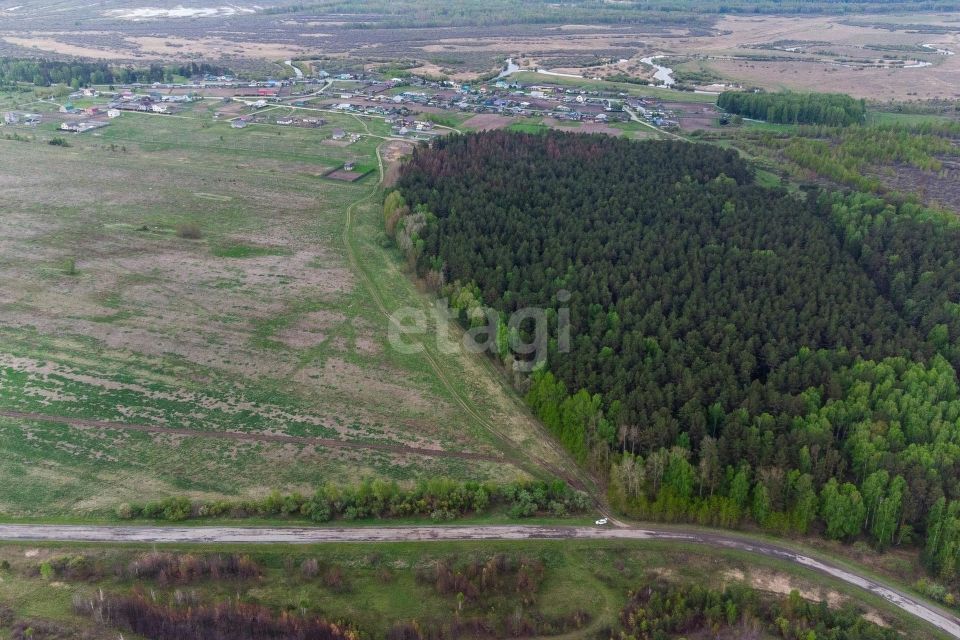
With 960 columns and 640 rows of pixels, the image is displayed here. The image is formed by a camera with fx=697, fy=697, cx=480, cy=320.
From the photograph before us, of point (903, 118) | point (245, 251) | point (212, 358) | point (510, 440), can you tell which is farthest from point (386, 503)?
point (903, 118)

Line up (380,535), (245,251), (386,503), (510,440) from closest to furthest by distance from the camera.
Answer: (380,535), (386,503), (510,440), (245,251)

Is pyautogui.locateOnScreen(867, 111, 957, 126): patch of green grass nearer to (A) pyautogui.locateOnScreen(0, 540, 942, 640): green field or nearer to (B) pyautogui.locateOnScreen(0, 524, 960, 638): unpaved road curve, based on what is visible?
(B) pyautogui.locateOnScreen(0, 524, 960, 638): unpaved road curve

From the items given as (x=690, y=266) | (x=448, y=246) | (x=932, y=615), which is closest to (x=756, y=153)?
(x=690, y=266)

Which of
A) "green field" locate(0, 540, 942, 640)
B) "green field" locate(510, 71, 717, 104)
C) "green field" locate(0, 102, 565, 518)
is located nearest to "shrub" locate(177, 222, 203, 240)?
"green field" locate(0, 102, 565, 518)

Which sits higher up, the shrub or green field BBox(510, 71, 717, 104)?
green field BBox(510, 71, 717, 104)

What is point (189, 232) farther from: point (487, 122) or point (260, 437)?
point (487, 122)

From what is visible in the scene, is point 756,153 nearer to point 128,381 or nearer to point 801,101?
point 801,101
